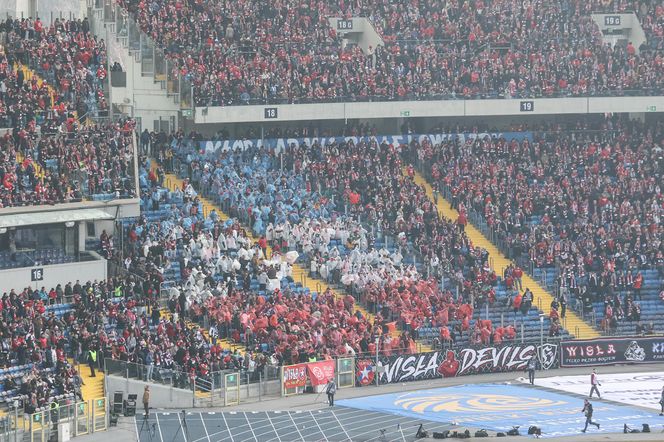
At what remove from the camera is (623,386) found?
174 feet

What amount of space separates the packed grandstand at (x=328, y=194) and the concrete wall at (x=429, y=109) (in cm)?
40

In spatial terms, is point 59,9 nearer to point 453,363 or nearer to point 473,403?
point 453,363

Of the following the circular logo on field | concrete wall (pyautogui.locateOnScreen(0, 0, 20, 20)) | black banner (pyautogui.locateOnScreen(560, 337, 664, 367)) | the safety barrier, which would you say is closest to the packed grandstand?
the safety barrier

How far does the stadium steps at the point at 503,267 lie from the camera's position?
2280 inches

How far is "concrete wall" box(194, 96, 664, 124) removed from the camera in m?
64.4

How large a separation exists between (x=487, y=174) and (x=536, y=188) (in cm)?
210

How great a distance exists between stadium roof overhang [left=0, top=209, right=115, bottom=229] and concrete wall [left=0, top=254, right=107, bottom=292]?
1454mm

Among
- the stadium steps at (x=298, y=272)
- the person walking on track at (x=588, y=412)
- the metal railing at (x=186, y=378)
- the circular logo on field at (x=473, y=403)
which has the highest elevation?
the stadium steps at (x=298, y=272)

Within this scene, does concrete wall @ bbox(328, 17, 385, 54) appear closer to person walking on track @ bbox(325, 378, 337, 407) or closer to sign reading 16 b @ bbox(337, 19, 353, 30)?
sign reading 16 b @ bbox(337, 19, 353, 30)

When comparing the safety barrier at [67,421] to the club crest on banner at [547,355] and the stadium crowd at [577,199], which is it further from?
the stadium crowd at [577,199]

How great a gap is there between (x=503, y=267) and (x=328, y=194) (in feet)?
24.4

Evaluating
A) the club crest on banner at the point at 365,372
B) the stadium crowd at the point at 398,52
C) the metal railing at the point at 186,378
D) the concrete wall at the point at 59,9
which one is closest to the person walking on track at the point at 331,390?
the metal railing at the point at 186,378

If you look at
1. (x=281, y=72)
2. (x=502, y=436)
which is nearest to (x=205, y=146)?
(x=281, y=72)

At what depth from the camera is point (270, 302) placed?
52.0 m
